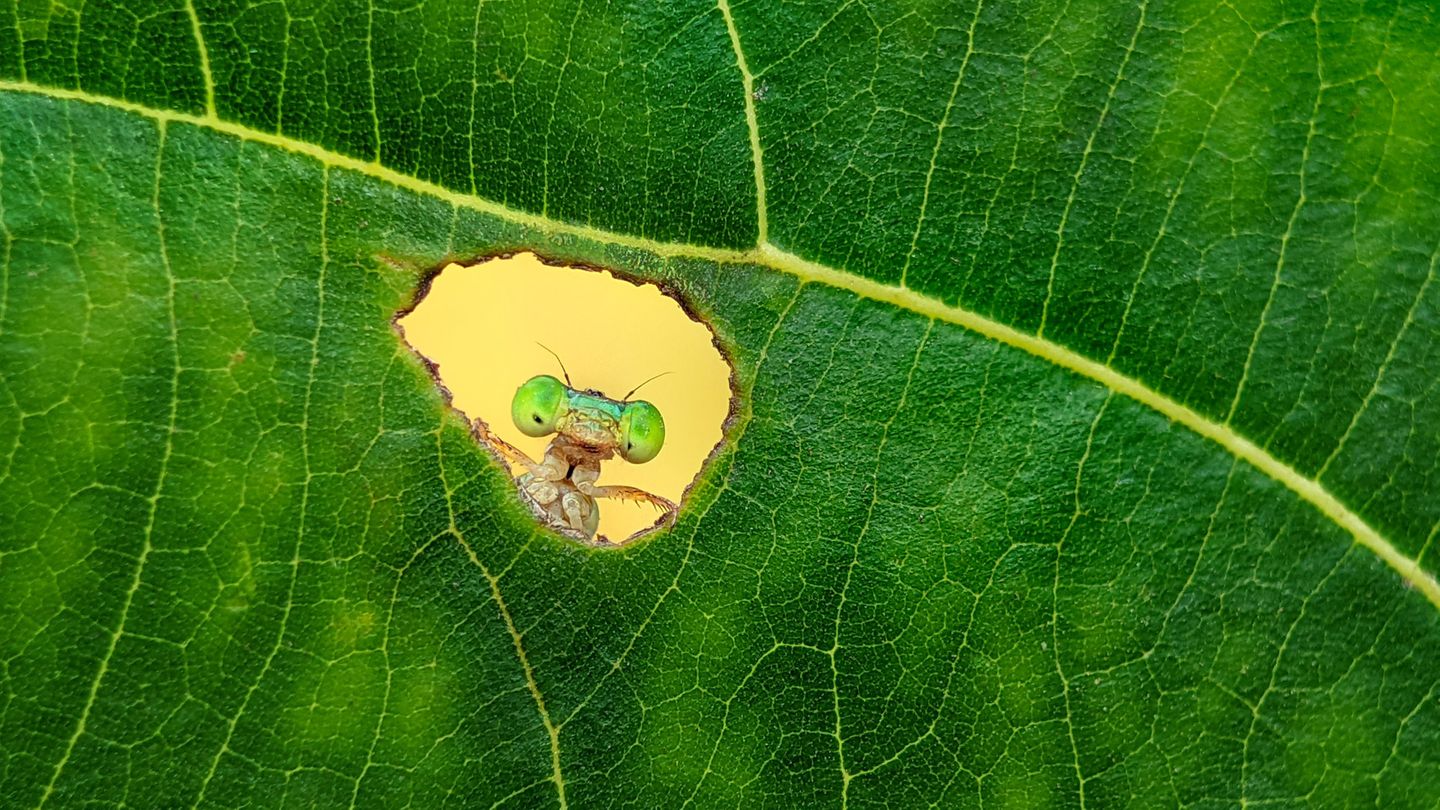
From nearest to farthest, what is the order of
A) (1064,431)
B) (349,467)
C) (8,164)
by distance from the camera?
(8,164) → (349,467) → (1064,431)

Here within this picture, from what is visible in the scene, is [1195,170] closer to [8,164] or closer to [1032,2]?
[1032,2]

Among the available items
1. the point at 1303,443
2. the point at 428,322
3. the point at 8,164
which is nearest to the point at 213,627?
the point at 428,322

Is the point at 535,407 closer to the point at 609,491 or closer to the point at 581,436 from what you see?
the point at 581,436

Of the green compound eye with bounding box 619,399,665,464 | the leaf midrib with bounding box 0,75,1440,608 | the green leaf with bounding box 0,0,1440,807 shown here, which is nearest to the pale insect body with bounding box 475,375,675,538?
the green compound eye with bounding box 619,399,665,464

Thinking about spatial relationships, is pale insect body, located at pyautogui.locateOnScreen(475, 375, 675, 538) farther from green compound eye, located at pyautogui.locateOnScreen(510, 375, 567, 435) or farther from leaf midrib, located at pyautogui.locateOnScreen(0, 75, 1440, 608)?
leaf midrib, located at pyautogui.locateOnScreen(0, 75, 1440, 608)

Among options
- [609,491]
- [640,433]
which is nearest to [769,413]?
[640,433]

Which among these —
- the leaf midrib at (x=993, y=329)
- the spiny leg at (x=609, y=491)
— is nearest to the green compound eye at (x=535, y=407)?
the spiny leg at (x=609, y=491)

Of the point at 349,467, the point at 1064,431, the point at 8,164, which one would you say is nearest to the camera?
the point at 8,164

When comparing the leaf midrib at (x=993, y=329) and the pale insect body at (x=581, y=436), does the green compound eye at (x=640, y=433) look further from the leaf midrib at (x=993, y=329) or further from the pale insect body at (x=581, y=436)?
the leaf midrib at (x=993, y=329)
